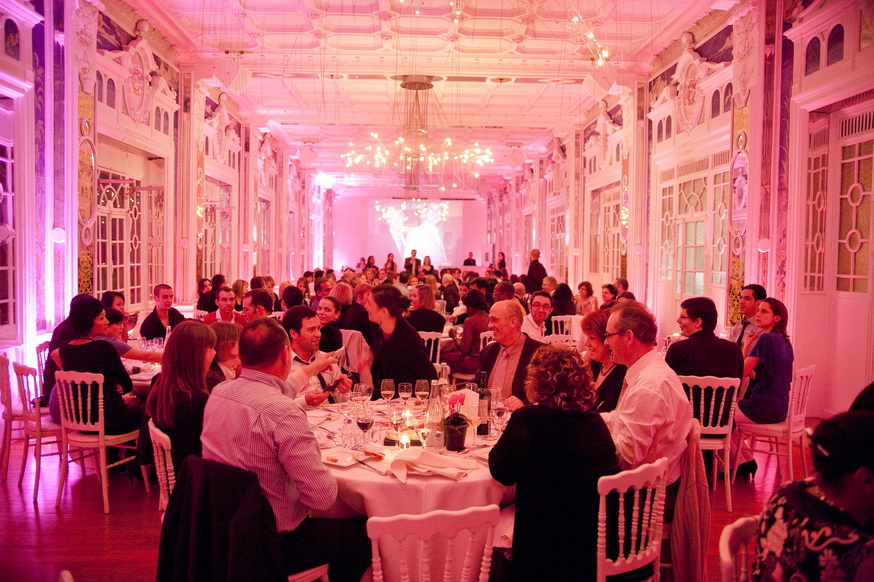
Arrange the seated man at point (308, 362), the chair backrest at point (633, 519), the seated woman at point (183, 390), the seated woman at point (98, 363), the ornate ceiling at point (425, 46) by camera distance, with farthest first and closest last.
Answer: the ornate ceiling at point (425, 46) → the seated woman at point (98, 363) → the seated man at point (308, 362) → the seated woman at point (183, 390) → the chair backrest at point (633, 519)

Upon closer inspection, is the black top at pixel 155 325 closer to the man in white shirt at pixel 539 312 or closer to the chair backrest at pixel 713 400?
the man in white shirt at pixel 539 312

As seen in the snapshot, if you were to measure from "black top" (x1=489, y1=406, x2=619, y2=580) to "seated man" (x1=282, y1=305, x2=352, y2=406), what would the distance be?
5.31 feet

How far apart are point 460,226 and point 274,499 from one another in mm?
27421

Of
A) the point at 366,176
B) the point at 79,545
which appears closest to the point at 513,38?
the point at 79,545

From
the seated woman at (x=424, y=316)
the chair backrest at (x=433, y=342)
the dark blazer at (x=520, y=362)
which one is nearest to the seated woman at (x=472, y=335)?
the chair backrest at (x=433, y=342)

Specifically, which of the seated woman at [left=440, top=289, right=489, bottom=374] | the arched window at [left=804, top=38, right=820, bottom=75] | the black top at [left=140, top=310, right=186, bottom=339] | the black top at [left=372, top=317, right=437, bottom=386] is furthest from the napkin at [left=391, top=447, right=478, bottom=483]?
the arched window at [left=804, top=38, right=820, bottom=75]

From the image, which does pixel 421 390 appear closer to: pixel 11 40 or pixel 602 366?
pixel 602 366

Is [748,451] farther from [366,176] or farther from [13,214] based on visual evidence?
[366,176]

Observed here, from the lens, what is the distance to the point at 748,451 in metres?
5.29

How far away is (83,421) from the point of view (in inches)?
185

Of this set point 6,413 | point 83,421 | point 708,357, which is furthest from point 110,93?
point 708,357

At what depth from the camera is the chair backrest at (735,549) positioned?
1.95 metres

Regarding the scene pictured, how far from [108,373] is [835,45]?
20.6 feet

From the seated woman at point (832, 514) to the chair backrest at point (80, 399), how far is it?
396cm
